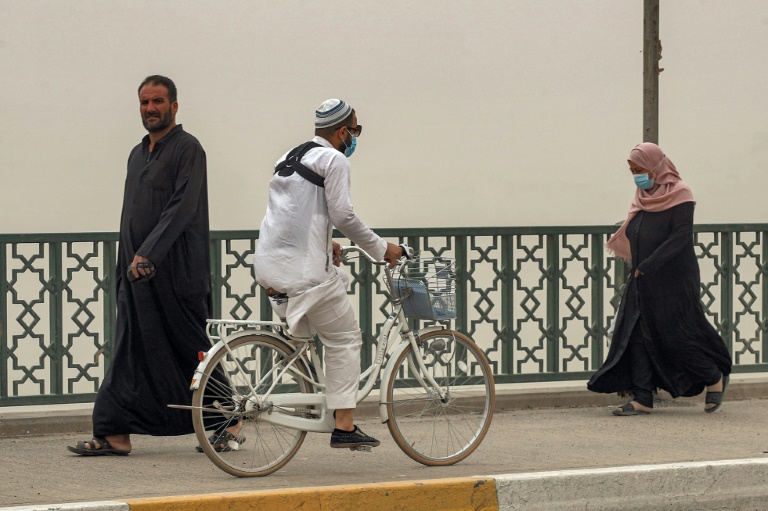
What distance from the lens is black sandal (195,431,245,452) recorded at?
567cm

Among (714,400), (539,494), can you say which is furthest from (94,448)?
(714,400)

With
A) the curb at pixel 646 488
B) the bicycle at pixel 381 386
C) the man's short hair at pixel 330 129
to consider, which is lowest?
the curb at pixel 646 488

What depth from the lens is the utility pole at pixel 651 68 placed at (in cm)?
808

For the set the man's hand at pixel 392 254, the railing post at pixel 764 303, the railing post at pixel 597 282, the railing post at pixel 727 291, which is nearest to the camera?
the man's hand at pixel 392 254

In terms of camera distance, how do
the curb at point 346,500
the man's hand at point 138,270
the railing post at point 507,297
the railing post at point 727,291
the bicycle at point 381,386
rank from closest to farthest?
the curb at point 346,500, the bicycle at point 381,386, the man's hand at point 138,270, the railing post at point 507,297, the railing post at point 727,291

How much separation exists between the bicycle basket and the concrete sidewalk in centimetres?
66

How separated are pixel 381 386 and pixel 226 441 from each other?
2.22ft

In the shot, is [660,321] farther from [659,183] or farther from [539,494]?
[539,494]

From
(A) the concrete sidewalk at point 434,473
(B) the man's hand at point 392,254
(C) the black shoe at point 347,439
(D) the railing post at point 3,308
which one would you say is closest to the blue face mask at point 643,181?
(A) the concrete sidewalk at point 434,473

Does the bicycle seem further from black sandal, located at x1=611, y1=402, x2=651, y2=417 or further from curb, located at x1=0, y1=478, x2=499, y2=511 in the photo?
black sandal, located at x1=611, y1=402, x2=651, y2=417

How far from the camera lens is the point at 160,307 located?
6.23m

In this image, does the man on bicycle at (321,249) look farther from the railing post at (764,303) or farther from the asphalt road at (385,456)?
the railing post at (764,303)

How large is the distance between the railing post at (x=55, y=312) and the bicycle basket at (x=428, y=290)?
80.6 inches

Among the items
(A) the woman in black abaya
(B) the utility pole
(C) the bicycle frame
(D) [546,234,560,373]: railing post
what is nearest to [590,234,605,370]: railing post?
(D) [546,234,560,373]: railing post
